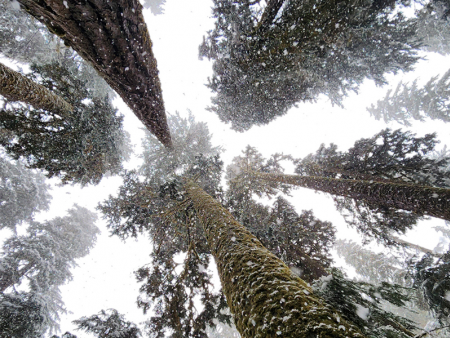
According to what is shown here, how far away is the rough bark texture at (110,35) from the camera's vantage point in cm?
187

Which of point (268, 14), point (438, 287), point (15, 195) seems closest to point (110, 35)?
point (268, 14)

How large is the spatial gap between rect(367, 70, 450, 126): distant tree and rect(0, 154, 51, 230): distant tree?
32993 mm

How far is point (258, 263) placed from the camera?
6.90 feet

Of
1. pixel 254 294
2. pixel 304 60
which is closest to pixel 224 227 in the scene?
pixel 254 294

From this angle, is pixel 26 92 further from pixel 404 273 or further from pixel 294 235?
pixel 404 273

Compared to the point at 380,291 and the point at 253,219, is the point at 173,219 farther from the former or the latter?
the point at 380,291

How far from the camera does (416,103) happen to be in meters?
17.6

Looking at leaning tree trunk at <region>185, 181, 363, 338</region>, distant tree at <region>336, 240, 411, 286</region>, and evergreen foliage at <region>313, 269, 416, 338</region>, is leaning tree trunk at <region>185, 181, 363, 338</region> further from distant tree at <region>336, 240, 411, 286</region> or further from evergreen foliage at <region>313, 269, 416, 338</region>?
distant tree at <region>336, 240, 411, 286</region>

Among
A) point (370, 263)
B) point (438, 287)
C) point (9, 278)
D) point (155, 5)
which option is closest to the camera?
point (438, 287)

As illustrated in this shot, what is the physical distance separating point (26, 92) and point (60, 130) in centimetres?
135

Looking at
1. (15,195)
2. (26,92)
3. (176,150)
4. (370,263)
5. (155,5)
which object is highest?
(155,5)

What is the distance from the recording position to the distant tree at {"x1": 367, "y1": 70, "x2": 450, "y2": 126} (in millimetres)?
15391

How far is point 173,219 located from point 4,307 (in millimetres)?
9073

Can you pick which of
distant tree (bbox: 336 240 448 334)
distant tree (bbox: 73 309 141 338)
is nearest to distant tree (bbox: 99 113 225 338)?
distant tree (bbox: 73 309 141 338)
